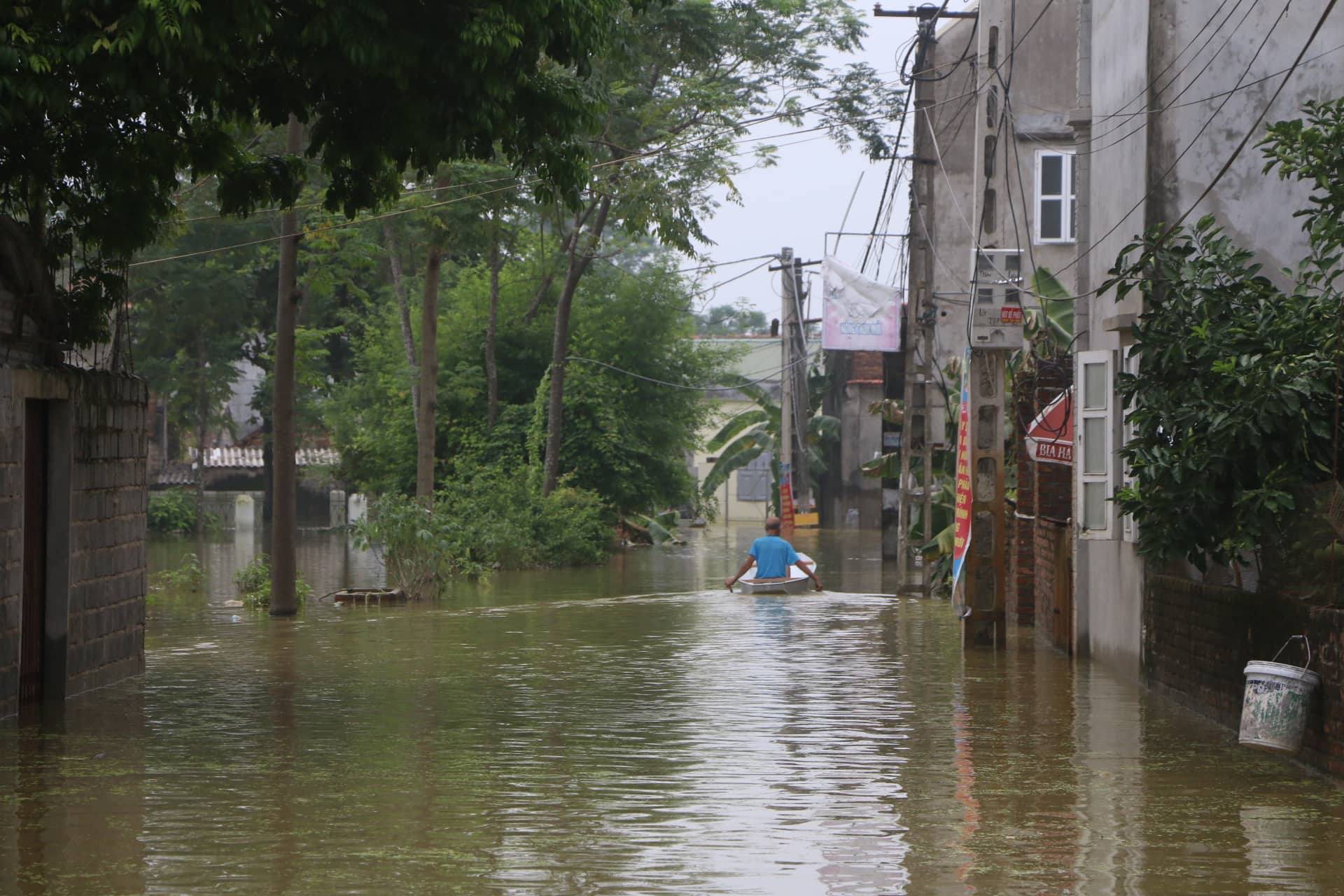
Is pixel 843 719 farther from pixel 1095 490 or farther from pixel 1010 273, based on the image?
pixel 1010 273

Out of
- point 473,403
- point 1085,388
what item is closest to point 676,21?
point 473,403

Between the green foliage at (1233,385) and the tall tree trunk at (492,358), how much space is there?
2901 cm

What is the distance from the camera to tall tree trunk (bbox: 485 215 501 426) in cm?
4206

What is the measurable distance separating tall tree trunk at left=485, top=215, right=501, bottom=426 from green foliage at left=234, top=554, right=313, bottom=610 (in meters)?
14.3

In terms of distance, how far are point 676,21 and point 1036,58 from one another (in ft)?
27.8

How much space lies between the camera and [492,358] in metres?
43.1

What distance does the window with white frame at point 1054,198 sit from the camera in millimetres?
31156

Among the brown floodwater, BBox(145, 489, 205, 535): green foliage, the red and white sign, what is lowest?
the brown floodwater

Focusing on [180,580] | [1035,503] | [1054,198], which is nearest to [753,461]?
[1054,198]

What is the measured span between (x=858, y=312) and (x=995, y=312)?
24.4 metres

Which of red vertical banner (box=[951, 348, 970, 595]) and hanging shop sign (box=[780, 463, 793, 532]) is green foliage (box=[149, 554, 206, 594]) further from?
hanging shop sign (box=[780, 463, 793, 532])

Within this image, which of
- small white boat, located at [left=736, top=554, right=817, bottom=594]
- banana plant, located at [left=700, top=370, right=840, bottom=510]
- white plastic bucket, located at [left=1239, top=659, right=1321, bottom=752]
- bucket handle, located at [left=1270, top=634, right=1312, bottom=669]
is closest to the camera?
white plastic bucket, located at [left=1239, top=659, right=1321, bottom=752]

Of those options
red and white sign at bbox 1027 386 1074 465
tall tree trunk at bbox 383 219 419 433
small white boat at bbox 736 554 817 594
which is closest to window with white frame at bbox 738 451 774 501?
tall tree trunk at bbox 383 219 419 433

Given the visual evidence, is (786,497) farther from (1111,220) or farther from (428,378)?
(1111,220)
